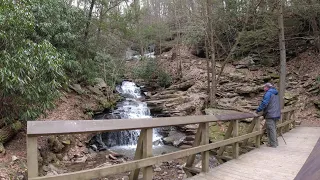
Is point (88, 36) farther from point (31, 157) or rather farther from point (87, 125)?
point (31, 157)

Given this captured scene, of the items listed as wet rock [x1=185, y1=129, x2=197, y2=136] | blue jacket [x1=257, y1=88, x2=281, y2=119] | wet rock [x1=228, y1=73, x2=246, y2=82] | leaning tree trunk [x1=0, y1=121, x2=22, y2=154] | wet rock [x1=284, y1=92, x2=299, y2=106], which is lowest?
wet rock [x1=185, y1=129, x2=197, y2=136]

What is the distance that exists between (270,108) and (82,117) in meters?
9.11

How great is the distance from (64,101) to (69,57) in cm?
228

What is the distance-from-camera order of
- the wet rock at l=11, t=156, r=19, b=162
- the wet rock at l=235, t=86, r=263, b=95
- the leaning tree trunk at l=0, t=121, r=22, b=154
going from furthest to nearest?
the wet rock at l=235, t=86, r=263, b=95
the leaning tree trunk at l=0, t=121, r=22, b=154
the wet rock at l=11, t=156, r=19, b=162

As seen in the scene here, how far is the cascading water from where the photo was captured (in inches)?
486

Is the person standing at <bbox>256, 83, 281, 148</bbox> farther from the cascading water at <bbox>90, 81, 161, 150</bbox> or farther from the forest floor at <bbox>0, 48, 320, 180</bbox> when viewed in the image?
the cascading water at <bbox>90, 81, 161, 150</bbox>

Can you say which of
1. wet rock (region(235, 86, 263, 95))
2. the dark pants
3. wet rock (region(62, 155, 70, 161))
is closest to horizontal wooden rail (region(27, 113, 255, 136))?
the dark pants

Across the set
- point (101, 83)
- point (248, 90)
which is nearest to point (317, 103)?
point (248, 90)

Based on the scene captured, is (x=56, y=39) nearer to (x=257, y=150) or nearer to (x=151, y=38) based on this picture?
(x=257, y=150)

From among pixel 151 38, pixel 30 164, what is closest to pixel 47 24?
pixel 30 164

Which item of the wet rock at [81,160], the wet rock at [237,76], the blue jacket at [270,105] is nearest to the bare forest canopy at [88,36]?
the wet rock at [237,76]

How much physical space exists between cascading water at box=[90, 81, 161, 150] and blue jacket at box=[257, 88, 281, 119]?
6.87 metres

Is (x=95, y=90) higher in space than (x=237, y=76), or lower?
lower

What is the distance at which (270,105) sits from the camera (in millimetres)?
6914
